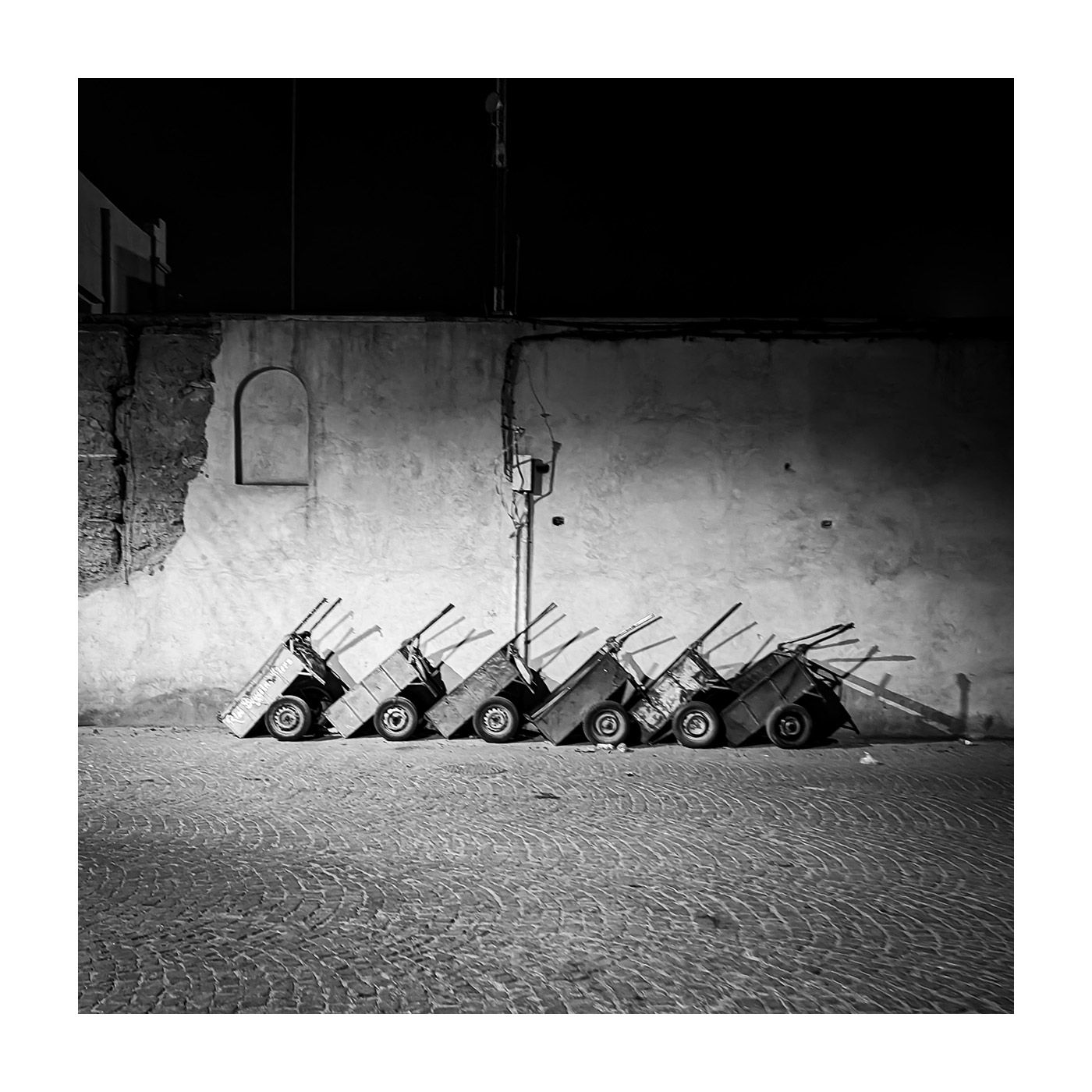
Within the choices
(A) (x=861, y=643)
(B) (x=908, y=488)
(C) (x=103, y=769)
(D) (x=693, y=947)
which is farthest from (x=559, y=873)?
(B) (x=908, y=488)

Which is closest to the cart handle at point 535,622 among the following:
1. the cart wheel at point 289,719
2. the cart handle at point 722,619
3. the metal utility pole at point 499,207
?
the cart handle at point 722,619

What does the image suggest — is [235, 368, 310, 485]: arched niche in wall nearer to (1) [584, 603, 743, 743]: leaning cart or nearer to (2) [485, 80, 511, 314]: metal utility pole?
(2) [485, 80, 511, 314]: metal utility pole

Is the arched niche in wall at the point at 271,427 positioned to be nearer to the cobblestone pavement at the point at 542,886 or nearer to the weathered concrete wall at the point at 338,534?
the weathered concrete wall at the point at 338,534

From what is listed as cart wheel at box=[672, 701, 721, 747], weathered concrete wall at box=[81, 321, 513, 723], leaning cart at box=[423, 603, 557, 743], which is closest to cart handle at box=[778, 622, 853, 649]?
cart wheel at box=[672, 701, 721, 747]

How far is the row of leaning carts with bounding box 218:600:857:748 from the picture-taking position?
9.00 metres

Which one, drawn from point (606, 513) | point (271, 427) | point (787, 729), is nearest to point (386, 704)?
point (606, 513)

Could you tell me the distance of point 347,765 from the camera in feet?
26.8

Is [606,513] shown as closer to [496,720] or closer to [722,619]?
[722,619]

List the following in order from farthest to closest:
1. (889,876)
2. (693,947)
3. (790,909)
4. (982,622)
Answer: (982,622)
(889,876)
(790,909)
(693,947)

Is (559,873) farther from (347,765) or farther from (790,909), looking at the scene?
(347,765)

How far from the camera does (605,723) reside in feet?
29.9

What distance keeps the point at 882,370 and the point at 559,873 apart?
276 inches

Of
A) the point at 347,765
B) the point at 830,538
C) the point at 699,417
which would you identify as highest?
the point at 699,417

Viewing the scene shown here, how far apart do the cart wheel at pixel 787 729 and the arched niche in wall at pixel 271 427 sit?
5697 mm
